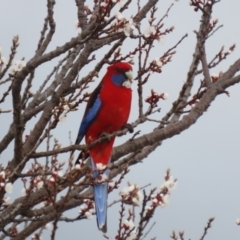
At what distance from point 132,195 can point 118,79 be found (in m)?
0.84

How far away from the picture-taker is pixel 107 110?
3471 mm

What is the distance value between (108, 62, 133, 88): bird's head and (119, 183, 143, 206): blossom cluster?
0.71 m

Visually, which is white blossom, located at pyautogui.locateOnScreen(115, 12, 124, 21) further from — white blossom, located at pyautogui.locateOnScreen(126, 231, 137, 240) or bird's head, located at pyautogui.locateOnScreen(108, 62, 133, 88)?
white blossom, located at pyautogui.locateOnScreen(126, 231, 137, 240)

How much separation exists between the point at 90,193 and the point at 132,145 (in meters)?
0.75

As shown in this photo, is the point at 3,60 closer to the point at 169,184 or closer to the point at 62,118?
the point at 62,118

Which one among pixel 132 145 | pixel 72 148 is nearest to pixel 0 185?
pixel 72 148

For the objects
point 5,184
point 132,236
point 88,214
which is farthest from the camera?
point 88,214

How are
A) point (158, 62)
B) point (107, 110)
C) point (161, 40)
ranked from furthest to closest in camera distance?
1. point (107, 110)
2. point (161, 40)
3. point (158, 62)

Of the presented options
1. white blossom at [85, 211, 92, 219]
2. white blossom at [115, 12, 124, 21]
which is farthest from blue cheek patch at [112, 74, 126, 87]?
white blossom at [115, 12, 124, 21]

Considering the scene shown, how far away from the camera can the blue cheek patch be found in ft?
11.6

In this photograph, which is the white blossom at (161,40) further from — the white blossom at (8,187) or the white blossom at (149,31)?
the white blossom at (8,187)

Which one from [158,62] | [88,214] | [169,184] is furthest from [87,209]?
[158,62]

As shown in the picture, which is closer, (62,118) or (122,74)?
(62,118)

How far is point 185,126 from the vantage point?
2717mm
